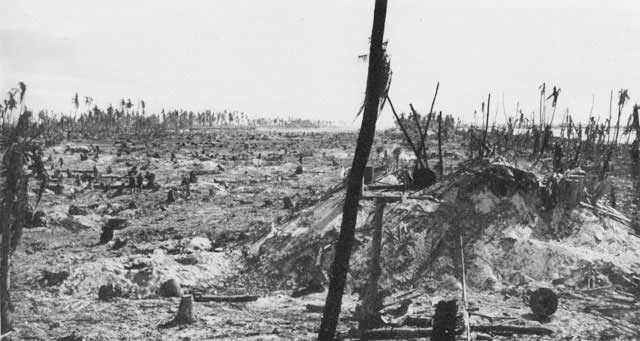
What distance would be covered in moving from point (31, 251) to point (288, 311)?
6.90m

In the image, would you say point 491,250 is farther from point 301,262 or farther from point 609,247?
point 301,262

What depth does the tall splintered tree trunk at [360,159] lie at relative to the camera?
A: 18.8 ft

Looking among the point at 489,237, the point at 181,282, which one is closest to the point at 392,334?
the point at 489,237

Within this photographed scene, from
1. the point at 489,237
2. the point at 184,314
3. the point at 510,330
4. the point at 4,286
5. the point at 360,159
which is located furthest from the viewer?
the point at 489,237

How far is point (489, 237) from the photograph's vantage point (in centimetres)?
956

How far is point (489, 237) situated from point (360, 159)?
479cm

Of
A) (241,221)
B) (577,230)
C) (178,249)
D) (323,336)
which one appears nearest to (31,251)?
(178,249)

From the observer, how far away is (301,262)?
32.8ft

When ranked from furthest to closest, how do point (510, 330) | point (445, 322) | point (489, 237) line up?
point (489, 237), point (510, 330), point (445, 322)

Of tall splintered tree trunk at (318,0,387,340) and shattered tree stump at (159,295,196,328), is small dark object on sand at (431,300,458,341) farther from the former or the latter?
shattered tree stump at (159,295,196,328)

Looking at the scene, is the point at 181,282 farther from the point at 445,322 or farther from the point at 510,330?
the point at 510,330

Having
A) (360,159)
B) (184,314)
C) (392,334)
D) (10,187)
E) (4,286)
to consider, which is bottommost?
(184,314)

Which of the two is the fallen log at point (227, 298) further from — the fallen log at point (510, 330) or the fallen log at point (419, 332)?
the fallen log at point (510, 330)

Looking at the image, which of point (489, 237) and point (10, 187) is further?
point (489, 237)
